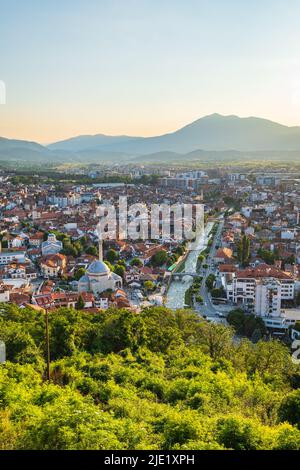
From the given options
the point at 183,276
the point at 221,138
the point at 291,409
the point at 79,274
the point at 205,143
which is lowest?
the point at 183,276

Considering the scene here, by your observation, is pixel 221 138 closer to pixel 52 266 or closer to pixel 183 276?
pixel 183 276

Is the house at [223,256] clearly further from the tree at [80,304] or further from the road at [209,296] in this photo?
the tree at [80,304]

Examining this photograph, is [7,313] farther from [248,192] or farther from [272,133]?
[272,133]

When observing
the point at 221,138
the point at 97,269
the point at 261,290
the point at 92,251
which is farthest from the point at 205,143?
the point at 261,290

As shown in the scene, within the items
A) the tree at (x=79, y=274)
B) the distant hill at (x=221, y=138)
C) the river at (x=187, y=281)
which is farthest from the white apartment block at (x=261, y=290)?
the distant hill at (x=221, y=138)

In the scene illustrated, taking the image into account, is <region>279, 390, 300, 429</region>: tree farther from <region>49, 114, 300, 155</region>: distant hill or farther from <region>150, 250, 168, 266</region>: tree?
<region>49, 114, 300, 155</region>: distant hill
